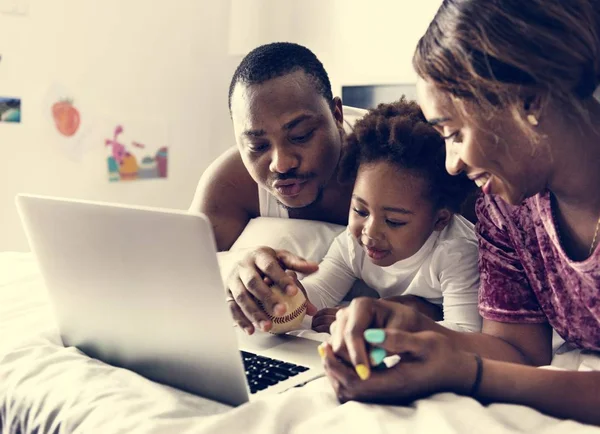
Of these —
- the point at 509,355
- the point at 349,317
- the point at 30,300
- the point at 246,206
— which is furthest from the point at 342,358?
the point at 246,206

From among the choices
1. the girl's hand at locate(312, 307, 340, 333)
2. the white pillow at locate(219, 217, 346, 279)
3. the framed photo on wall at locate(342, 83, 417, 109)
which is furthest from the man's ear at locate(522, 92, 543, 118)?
the framed photo on wall at locate(342, 83, 417, 109)

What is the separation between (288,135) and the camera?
1.32 metres

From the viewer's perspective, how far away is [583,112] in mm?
816

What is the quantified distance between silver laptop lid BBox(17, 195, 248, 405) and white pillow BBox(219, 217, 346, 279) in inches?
20.2

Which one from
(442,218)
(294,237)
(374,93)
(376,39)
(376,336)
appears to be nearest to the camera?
(376,336)

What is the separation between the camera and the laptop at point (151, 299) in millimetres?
747

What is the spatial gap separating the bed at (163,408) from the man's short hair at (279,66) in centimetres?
60

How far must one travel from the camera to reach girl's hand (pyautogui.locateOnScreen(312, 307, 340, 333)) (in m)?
1.12

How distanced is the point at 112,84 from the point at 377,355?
7.63 ft

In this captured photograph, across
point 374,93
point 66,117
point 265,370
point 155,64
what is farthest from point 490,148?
point 155,64

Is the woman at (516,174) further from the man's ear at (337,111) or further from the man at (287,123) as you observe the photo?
the man's ear at (337,111)

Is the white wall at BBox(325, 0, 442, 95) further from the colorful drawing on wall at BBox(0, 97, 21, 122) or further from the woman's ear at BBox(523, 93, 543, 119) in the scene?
the woman's ear at BBox(523, 93, 543, 119)

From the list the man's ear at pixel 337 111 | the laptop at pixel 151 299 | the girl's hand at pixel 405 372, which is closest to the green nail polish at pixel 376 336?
the girl's hand at pixel 405 372

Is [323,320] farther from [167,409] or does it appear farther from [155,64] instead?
[155,64]
